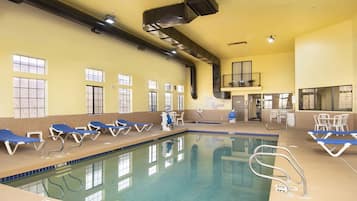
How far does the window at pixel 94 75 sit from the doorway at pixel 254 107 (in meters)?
9.05

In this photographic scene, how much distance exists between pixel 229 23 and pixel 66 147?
20.8ft

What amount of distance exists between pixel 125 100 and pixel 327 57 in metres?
8.19

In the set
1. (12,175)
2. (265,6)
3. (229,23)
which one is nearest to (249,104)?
(229,23)

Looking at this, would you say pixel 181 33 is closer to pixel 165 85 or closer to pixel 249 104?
pixel 165 85

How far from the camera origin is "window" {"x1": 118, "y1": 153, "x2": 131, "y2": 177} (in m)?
4.89

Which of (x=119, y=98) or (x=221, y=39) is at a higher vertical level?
(x=221, y=39)

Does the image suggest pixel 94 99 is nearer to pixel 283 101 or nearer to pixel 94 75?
pixel 94 75

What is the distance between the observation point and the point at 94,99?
8.85 metres

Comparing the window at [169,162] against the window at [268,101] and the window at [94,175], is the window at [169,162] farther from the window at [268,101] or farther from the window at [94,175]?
the window at [268,101]

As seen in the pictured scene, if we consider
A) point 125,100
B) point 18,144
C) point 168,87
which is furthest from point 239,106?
point 18,144

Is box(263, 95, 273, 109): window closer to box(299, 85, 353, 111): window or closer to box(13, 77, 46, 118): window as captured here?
box(299, 85, 353, 111): window

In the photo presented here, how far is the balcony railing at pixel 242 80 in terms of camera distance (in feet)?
46.7

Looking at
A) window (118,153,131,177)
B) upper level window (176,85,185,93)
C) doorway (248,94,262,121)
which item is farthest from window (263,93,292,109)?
window (118,153,131,177)

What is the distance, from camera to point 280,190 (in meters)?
3.06
